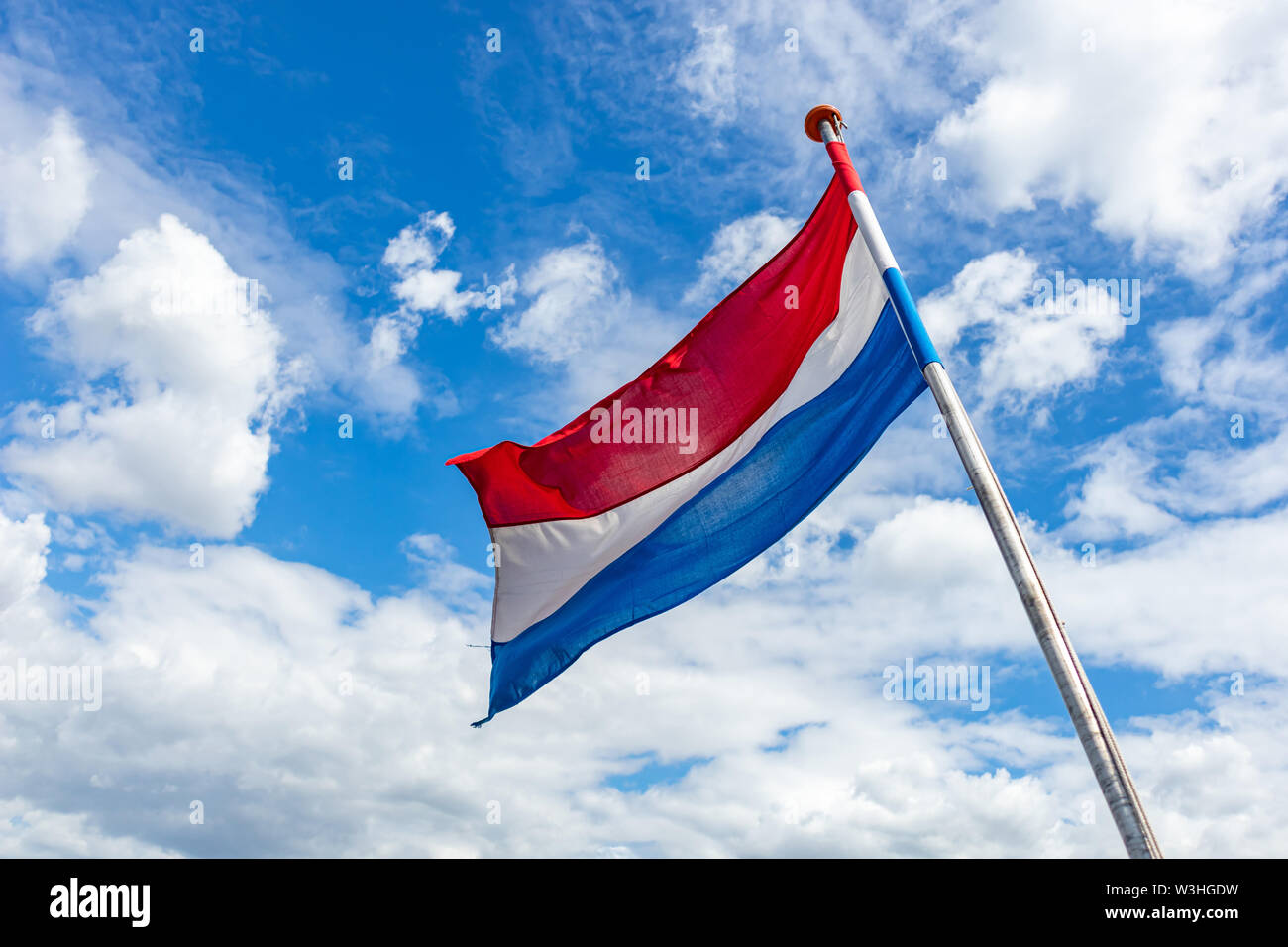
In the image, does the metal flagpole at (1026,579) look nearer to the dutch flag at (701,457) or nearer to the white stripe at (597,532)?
the dutch flag at (701,457)

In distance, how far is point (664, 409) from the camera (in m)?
15.7

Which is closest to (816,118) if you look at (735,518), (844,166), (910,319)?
(844,166)

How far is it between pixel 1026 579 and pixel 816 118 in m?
8.51

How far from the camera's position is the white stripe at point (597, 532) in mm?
14742

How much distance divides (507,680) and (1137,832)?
10992 millimetres

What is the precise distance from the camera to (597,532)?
644 inches

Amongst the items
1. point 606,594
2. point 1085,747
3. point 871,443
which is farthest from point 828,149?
point 1085,747

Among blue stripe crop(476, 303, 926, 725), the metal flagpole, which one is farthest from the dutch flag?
the metal flagpole

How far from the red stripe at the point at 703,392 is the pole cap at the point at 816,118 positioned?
931mm

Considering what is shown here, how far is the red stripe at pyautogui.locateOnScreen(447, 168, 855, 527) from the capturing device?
48.3 feet

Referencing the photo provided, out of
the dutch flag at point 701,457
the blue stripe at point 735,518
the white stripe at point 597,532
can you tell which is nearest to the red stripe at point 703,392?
the dutch flag at point 701,457

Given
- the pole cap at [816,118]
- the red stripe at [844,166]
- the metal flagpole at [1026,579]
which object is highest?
the pole cap at [816,118]

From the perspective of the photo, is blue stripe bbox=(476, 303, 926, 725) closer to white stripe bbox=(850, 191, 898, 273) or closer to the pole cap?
white stripe bbox=(850, 191, 898, 273)

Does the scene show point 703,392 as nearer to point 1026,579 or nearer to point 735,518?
point 735,518
